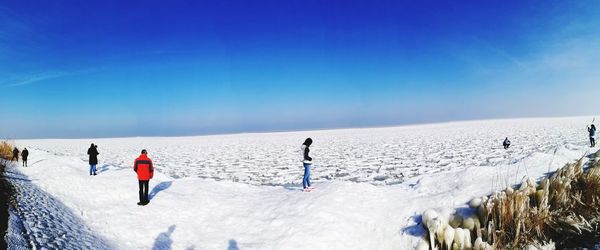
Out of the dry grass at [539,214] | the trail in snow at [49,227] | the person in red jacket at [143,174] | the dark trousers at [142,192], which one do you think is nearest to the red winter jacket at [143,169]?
the person in red jacket at [143,174]

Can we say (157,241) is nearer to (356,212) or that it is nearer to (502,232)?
(356,212)

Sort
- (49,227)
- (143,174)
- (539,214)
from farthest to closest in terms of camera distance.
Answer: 1. (143,174)
2. (49,227)
3. (539,214)

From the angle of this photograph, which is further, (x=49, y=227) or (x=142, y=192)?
(x=142, y=192)

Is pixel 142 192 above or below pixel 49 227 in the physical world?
above

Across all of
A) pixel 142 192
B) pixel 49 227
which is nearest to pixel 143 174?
pixel 142 192

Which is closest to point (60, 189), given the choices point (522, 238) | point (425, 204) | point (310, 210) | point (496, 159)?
point (310, 210)

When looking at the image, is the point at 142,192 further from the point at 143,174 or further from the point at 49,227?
the point at 49,227

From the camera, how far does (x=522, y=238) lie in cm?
468

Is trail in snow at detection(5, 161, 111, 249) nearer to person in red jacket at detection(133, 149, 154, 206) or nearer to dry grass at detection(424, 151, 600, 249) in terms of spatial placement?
person in red jacket at detection(133, 149, 154, 206)

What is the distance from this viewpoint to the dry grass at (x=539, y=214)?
470 cm

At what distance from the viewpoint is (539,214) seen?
15.6 ft

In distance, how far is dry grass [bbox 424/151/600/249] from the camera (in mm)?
4699

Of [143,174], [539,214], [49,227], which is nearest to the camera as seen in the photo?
[539,214]

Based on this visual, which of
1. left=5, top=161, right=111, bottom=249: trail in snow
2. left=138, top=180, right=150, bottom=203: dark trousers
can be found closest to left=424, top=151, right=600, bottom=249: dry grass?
left=5, top=161, right=111, bottom=249: trail in snow
